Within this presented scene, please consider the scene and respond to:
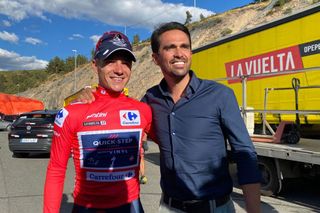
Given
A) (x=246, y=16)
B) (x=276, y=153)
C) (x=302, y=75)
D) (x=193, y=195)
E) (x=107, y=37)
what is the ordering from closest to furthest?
(x=193, y=195) → (x=107, y=37) → (x=276, y=153) → (x=302, y=75) → (x=246, y=16)

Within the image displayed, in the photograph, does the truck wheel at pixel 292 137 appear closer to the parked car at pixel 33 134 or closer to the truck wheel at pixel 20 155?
the parked car at pixel 33 134

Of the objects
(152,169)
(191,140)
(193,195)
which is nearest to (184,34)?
(191,140)

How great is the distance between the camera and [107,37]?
253 centimetres

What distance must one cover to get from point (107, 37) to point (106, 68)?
0.20 m

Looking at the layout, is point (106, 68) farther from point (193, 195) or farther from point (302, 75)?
point (302, 75)

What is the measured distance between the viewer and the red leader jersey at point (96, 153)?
2314 millimetres

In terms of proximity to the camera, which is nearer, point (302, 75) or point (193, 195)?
point (193, 195)

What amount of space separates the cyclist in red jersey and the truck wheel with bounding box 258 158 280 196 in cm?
542

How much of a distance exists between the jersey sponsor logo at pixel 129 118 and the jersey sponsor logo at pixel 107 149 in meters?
0.04

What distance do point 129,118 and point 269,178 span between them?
573cm

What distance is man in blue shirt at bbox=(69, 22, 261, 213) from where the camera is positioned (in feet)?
7.56

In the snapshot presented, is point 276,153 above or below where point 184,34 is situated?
below

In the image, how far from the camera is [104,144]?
2.40 meters

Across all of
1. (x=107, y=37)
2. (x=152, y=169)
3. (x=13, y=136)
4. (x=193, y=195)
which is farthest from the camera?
(x=13, y=136)
